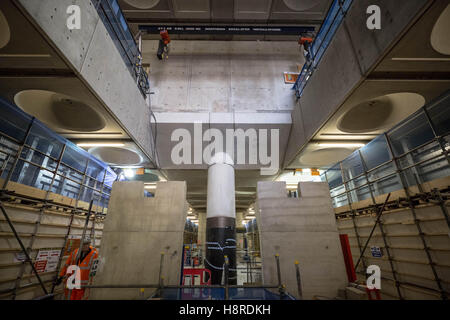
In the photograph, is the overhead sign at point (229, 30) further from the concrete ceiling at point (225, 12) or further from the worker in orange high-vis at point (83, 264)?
the worker in orange high-vis at point (83, 264)

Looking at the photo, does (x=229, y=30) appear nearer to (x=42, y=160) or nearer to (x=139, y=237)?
(x=42, y=160)

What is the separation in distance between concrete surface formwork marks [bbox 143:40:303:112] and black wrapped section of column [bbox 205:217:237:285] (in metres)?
5.12

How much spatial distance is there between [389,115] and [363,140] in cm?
136

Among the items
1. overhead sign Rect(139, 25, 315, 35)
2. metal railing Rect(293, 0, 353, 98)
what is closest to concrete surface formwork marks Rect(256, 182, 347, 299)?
metal railing Rect(293, 0, 353, 98)

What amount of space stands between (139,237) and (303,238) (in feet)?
15.5

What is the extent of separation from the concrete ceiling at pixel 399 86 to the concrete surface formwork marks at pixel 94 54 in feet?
18.6

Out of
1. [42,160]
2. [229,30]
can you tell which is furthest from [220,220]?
[229,30]

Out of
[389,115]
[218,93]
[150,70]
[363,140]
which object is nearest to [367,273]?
[363,140]

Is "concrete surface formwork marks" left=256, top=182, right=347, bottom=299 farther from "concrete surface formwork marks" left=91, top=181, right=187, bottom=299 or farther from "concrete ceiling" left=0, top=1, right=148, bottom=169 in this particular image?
"concrete ceiling" left=0, top=1, right=148, bottom=169

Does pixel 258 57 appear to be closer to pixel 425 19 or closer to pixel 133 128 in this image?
pixel 133 128

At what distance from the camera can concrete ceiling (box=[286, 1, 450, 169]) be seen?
313 cm

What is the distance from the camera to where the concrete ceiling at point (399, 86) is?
3.13 m

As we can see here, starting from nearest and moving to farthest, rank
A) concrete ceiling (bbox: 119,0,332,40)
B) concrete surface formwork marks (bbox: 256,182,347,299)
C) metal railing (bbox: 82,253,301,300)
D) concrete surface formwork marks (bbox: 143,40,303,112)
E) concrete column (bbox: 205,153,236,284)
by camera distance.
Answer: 1. metal railing (bbox: 82,253,301,300)
2. concrete surface formwork marks (bbox: 256,182,347,299)
3. concrete column (bbox: 205,153,236,284)
4. concrete surface formwork marks (bbox: 143,40,303,112)
5. concrete ceiling (bbox: 119,0,332,40)

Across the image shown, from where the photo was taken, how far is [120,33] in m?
5.61
